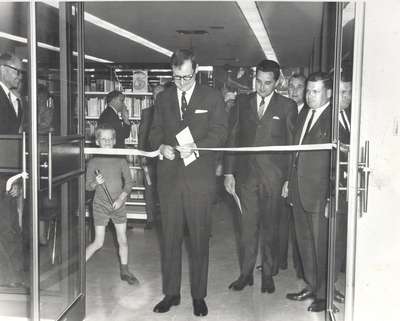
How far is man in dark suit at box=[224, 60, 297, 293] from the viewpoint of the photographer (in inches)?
155

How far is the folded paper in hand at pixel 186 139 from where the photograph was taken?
347 centimetres

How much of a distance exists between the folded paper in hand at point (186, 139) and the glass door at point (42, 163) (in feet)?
2.08

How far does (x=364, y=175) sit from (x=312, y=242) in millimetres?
1328

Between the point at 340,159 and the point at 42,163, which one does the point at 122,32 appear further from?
the point at 340,159

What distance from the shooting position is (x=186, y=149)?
136 inches

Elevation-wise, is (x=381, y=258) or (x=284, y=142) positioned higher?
(x=284, y=142)

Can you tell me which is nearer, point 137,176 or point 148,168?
point 148,168

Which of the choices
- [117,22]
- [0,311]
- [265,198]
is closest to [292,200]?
[265,198]

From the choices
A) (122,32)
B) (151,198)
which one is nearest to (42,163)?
(151,198)

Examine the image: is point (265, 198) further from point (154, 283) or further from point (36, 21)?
point (36, 21)

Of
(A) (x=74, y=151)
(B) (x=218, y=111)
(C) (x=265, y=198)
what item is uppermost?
(B) (x=218, y=111)

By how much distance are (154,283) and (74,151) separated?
55.6 inches

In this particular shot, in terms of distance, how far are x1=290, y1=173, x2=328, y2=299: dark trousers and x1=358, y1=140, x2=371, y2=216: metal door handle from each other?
1.14 meters

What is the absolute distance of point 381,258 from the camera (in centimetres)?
253
